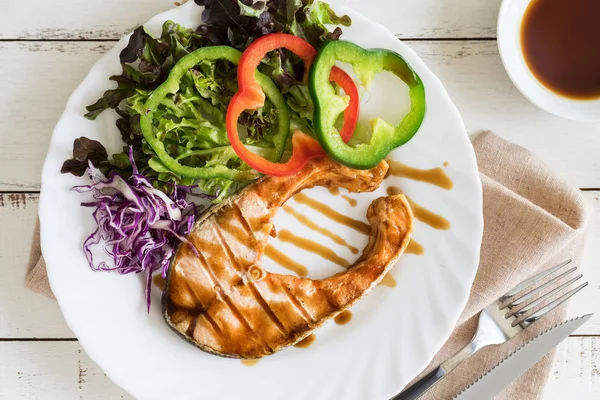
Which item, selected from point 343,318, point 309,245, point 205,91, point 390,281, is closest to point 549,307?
point 390,281

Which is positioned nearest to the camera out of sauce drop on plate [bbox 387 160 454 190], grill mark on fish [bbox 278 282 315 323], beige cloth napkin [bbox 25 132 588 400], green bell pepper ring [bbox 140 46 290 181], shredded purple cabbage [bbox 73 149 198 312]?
green bell pepper ring [bbox 140 46 290 181]

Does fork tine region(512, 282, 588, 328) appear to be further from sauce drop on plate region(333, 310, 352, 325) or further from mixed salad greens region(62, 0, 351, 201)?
mixed salad greens region(62, 0, 351, 201)

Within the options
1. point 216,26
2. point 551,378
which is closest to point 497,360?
point 551,378

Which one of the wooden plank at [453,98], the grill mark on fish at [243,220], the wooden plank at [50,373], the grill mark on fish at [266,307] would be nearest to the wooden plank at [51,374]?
the wooden plank at [50,373]

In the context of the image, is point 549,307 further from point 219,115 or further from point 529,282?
point 219,115

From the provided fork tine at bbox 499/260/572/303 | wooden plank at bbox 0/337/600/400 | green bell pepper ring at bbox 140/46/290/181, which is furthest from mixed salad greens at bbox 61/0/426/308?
fork tine at bbox 499/260/572/303

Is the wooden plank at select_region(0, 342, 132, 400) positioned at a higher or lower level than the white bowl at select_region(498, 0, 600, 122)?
lower
